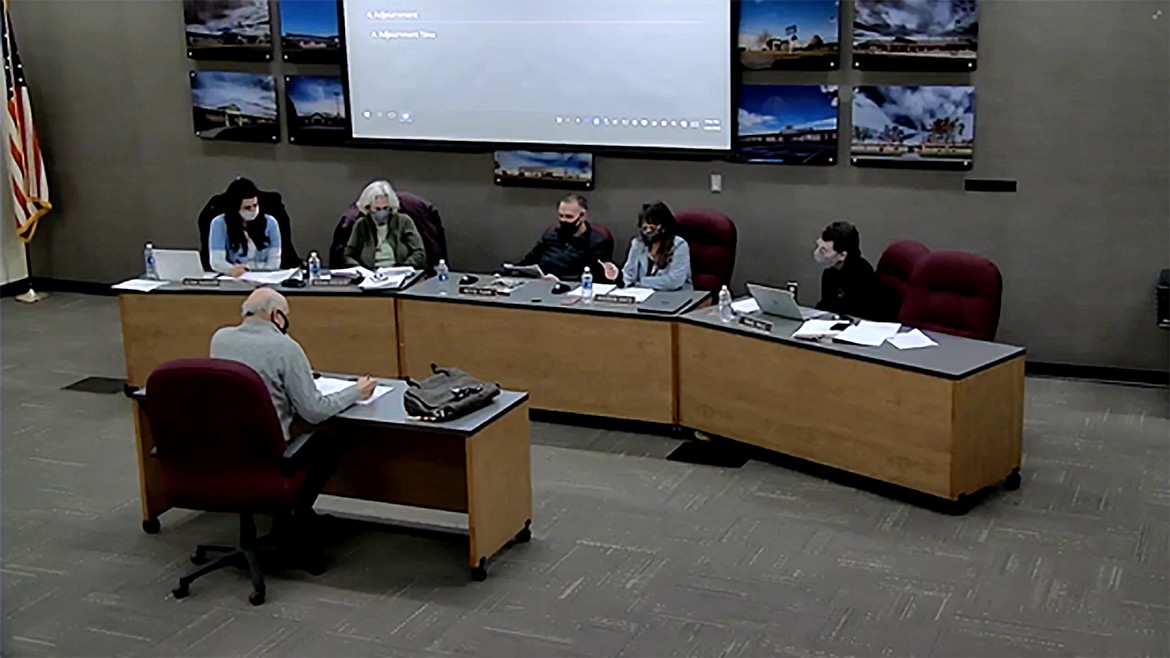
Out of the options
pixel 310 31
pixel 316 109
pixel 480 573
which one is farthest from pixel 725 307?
pixel 310 31

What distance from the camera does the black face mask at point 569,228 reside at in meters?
7.55

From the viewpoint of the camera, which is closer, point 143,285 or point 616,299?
point 616,299

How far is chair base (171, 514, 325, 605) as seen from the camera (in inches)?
199

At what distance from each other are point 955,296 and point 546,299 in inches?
79.1

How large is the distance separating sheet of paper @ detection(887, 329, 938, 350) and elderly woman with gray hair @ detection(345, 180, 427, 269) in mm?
2933

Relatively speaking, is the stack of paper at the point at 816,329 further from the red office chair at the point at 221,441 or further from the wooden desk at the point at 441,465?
the red office chair at the point at 221,441

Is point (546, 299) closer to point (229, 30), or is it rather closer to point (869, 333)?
point (869, 333)

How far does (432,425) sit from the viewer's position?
195 inches

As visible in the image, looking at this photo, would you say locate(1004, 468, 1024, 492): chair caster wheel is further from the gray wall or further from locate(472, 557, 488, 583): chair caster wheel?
locate(472, 557, 488, 583): chair caster wheel

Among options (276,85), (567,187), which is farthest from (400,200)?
(276,85)

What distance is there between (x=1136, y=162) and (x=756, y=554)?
3.36m

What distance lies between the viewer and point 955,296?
6.31 meters

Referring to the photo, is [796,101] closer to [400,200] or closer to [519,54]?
[519,54]

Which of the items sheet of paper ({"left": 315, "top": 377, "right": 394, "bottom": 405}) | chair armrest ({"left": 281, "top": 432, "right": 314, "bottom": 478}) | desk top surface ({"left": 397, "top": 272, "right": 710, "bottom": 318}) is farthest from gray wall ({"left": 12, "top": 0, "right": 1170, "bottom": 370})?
chair armrest ({"left": 281, "top": 432, "right": 314, "bottom": 478})
